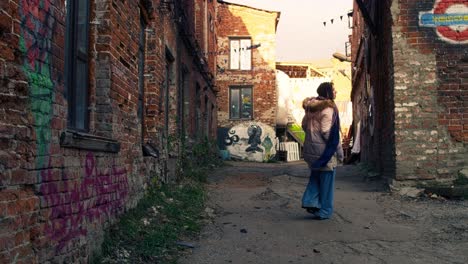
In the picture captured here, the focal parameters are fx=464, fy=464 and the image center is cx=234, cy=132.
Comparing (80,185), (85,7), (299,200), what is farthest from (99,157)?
(299,200)

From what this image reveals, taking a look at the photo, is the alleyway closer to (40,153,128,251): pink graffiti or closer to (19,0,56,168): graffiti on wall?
(40,153,128,251): pink graffiti

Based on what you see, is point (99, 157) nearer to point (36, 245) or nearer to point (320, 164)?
point (36, 245)

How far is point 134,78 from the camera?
229 inches

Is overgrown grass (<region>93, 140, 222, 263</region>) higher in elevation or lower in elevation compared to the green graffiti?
lower

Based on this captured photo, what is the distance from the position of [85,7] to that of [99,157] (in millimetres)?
1475

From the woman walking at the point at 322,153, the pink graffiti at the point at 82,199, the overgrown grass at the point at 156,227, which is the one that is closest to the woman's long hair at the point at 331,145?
the woman walking at the point at 322,153

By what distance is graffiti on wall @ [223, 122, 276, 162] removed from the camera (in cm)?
2555

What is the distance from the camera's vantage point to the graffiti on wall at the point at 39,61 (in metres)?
2.86

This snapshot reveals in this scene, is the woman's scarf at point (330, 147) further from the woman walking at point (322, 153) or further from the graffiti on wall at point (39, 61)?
the graffiti on wall at point (39, 61)

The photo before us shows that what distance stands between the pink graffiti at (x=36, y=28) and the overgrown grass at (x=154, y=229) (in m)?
1.88

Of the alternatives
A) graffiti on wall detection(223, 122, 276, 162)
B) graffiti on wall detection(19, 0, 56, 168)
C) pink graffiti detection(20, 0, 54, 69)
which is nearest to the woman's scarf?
graffiti on wall detection(19, 0, 56, 168)

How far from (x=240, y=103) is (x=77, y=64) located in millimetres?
23102

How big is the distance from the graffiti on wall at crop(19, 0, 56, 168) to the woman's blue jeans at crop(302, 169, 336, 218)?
389 centimetres

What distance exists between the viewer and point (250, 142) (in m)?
25.5
